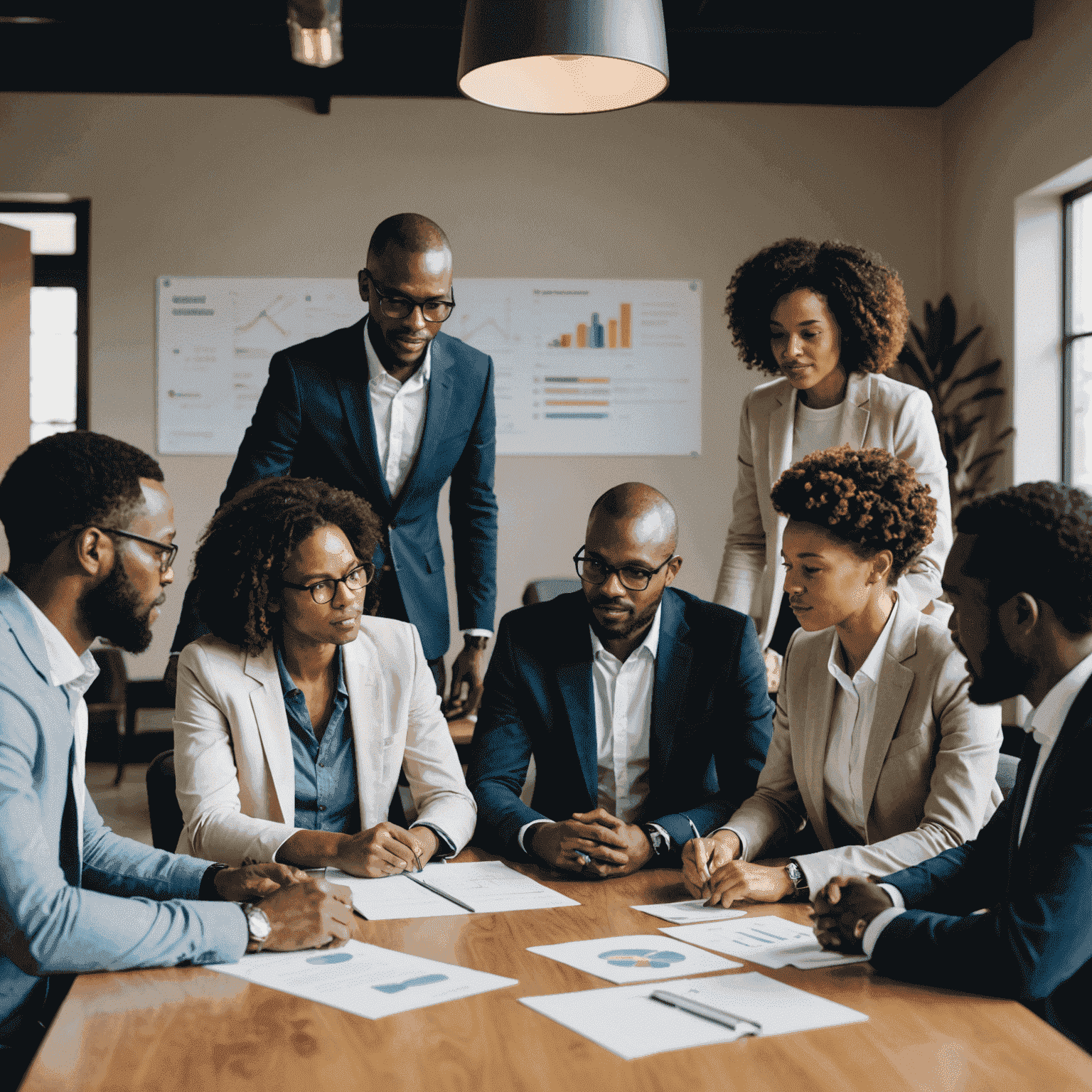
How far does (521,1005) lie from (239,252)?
523 cm

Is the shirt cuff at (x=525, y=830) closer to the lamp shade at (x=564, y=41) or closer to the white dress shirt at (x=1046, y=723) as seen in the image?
the white dress shirt at (x=1046, y=723)

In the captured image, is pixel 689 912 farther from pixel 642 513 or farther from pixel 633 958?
pixel 642 513

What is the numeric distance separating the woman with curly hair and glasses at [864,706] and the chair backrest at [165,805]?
40.0 inches

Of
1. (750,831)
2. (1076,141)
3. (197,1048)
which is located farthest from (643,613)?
(1076,141)

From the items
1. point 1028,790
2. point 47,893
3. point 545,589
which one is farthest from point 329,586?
point 545,589

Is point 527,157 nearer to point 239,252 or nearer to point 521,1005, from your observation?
point 239,252

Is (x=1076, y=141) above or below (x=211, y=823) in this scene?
above

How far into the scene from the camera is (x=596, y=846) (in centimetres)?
184

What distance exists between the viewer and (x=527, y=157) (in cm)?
598

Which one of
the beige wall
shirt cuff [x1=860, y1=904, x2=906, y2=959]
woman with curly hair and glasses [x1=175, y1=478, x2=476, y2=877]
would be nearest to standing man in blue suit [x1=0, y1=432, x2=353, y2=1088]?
woman with curly hair and glasses [x1=175, y1=478, x2=476, y2=877]

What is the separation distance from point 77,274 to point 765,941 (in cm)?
560

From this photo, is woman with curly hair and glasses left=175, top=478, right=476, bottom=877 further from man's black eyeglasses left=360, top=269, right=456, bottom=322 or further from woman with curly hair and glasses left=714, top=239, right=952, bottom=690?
woman with curly hair and glasses left=714, top=239, right=952, bottom=690

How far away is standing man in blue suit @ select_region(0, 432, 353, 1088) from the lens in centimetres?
136

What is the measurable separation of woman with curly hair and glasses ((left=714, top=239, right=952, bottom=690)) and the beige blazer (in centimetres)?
53
